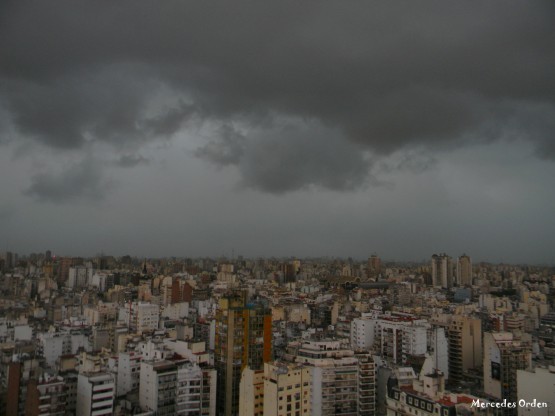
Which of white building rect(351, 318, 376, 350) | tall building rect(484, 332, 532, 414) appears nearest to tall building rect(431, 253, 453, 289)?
white building rect(351, 318, 376, 350)

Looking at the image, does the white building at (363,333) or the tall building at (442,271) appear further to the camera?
the tall building at (442,271)

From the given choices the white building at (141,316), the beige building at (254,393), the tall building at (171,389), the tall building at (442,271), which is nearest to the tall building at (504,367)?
the beige building at (254,393)

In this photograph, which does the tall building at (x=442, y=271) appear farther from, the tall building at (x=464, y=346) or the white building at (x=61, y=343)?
the white building at (x=61, y=343)

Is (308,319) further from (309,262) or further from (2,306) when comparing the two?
(309,262)

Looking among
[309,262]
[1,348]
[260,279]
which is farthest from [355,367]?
[309,262]

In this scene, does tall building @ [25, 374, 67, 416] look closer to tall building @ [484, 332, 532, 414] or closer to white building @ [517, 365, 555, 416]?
white building @ [517, 365, 555, 416]
